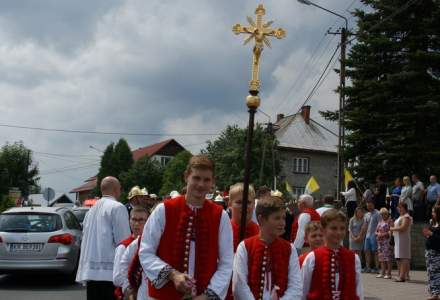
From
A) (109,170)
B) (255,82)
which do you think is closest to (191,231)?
(255,82)

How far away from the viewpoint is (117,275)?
5305 mm

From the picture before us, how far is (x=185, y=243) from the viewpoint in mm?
4016

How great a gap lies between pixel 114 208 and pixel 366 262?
418 inches

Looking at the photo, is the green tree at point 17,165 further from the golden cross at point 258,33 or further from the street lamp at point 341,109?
the golden cross at point 258,33

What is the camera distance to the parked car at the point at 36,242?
1155cm

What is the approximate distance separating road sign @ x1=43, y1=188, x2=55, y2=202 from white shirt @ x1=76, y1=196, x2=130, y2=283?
25.7 meters

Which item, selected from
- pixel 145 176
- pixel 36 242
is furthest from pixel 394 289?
pixel 145 176

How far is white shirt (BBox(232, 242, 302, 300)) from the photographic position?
14.7 ft

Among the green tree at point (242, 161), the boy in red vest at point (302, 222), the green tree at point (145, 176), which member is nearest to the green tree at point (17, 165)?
the green tree at point (145, 176)

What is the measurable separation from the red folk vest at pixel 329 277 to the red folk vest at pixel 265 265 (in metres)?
0.52

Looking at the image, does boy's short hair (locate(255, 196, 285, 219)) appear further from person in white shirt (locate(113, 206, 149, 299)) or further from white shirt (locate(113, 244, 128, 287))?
white shirt (locate(113, 244, 128, 287))

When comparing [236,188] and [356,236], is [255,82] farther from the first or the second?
[356,236]

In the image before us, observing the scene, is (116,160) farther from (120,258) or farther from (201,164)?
(201,164)

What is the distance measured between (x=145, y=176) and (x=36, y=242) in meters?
59.6
